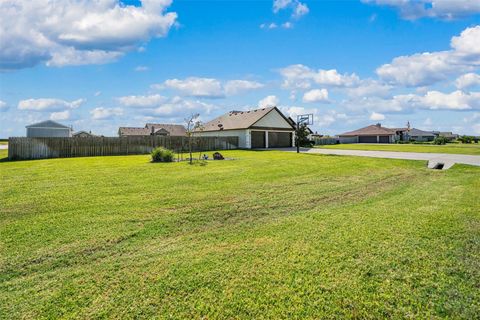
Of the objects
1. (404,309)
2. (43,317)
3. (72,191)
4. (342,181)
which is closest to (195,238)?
(43,317)

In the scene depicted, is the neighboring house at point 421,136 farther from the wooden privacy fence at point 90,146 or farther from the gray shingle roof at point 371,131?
the wooden privacy fence at point 90,146

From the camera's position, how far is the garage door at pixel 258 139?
33.4 metres

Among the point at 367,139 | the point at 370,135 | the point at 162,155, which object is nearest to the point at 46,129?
the point at 162,155

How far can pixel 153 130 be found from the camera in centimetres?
5125

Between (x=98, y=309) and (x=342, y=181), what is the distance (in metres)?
9.08

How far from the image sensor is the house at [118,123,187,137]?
51.8 m

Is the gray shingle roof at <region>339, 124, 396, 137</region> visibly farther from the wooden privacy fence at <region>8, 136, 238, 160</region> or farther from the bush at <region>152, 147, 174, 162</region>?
the bush at <region>152, 147, 174, 162</region>

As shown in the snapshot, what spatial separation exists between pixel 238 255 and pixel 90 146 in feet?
78.1

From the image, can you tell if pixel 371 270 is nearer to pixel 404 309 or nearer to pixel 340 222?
pixel 404 309

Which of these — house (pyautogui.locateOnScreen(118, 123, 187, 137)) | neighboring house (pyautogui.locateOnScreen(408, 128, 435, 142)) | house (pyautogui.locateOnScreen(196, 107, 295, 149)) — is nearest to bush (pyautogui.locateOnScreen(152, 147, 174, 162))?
house (pyautogui.locateOnScreen(196, 107, 295, 149))

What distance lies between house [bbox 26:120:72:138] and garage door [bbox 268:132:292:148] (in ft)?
135

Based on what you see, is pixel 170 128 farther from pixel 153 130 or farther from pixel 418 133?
pixel 418 133

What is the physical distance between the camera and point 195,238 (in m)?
4.91

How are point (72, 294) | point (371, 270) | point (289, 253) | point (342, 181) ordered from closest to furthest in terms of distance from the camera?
point (72, 294) < point (371, 270) < point (289, 253) < point (342, 181)
